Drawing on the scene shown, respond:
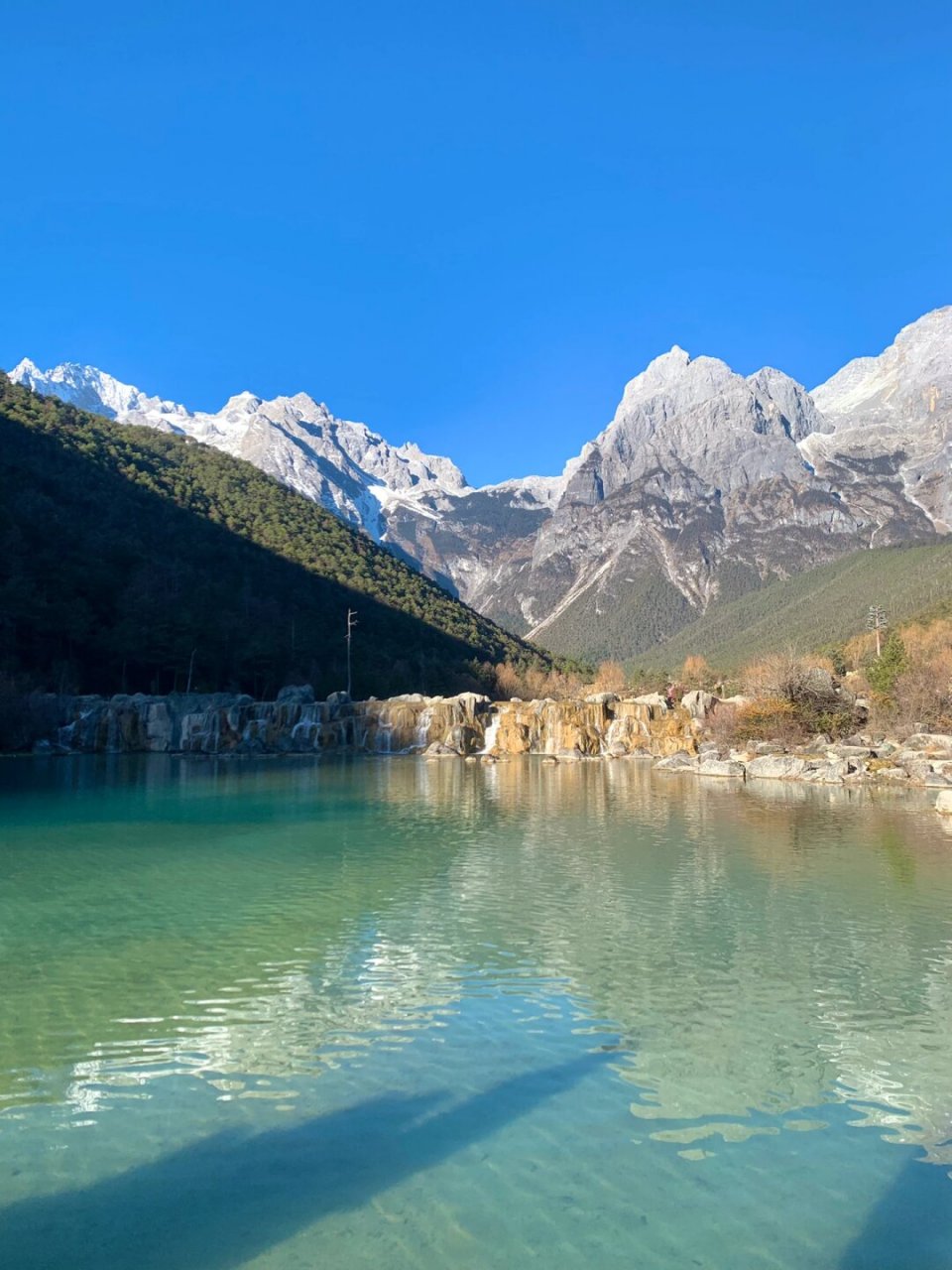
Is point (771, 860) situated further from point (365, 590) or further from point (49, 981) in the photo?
point (365, 590)

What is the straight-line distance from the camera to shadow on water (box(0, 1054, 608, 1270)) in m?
4.84

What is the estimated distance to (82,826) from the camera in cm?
2250

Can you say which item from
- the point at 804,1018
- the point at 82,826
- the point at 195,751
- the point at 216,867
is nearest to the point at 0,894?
the point at 216,867

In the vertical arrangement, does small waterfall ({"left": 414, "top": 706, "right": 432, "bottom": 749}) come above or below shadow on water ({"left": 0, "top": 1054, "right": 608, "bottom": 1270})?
above

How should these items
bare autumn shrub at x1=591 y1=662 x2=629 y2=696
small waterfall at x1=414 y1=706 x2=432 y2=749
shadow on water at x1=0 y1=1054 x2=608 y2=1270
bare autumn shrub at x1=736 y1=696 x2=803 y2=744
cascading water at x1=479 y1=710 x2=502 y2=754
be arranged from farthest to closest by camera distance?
bare autumn shrub at x1=591 y1=662 x2=629 y2=696
small waterfall at x1=414 y1=706 x2=432 y2=749
cascading water at x1=479 y1=710 x2=502 y2=754
bare autumn shrub at x1=736 y1=696 x2=803 y2=744
shadow on water at x1=0 y1=1054 x2=608 y2=1270

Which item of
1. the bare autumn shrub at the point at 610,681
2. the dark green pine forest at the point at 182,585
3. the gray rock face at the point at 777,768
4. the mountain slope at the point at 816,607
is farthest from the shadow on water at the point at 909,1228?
the mountain slope at the point at 816,607

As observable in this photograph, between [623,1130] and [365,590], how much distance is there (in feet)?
270

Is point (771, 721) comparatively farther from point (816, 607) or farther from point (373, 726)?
point (816, 607)

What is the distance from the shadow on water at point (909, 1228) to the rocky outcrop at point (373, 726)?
46.8 m

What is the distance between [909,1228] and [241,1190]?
413 cm

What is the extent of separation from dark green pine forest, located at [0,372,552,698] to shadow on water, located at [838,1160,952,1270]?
185ft

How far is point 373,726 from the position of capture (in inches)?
2346

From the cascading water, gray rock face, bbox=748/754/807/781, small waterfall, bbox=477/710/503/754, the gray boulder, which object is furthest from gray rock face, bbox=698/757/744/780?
small waterfall, bbox=477/710/503/754

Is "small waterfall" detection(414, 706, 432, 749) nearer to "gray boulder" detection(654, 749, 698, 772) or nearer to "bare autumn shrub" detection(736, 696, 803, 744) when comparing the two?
"gray boulder" detection(654, 749, 698, 772)
